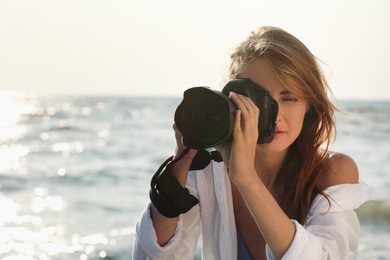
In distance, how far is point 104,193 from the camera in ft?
22.4

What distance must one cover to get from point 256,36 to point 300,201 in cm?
48

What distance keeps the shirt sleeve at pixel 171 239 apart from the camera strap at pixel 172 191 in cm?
9

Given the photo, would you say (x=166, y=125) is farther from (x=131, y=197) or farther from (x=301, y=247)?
(x=301, y=247)

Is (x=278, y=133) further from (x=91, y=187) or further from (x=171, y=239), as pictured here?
(x=91, y=187)

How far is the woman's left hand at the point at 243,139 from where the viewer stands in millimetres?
1875

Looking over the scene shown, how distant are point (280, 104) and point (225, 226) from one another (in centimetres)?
41

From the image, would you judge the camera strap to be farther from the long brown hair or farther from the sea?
the sea

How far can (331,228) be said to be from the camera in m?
2.07

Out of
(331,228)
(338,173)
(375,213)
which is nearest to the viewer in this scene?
(331,228)

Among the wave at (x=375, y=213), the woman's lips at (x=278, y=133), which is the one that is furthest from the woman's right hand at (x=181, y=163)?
the wave at (x=375, y=213)

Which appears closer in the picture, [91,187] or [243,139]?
[243,139]

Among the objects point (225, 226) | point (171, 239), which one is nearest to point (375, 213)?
point (225, 226)

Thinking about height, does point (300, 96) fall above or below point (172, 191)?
above

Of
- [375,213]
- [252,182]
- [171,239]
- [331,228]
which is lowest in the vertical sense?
[375,213]
